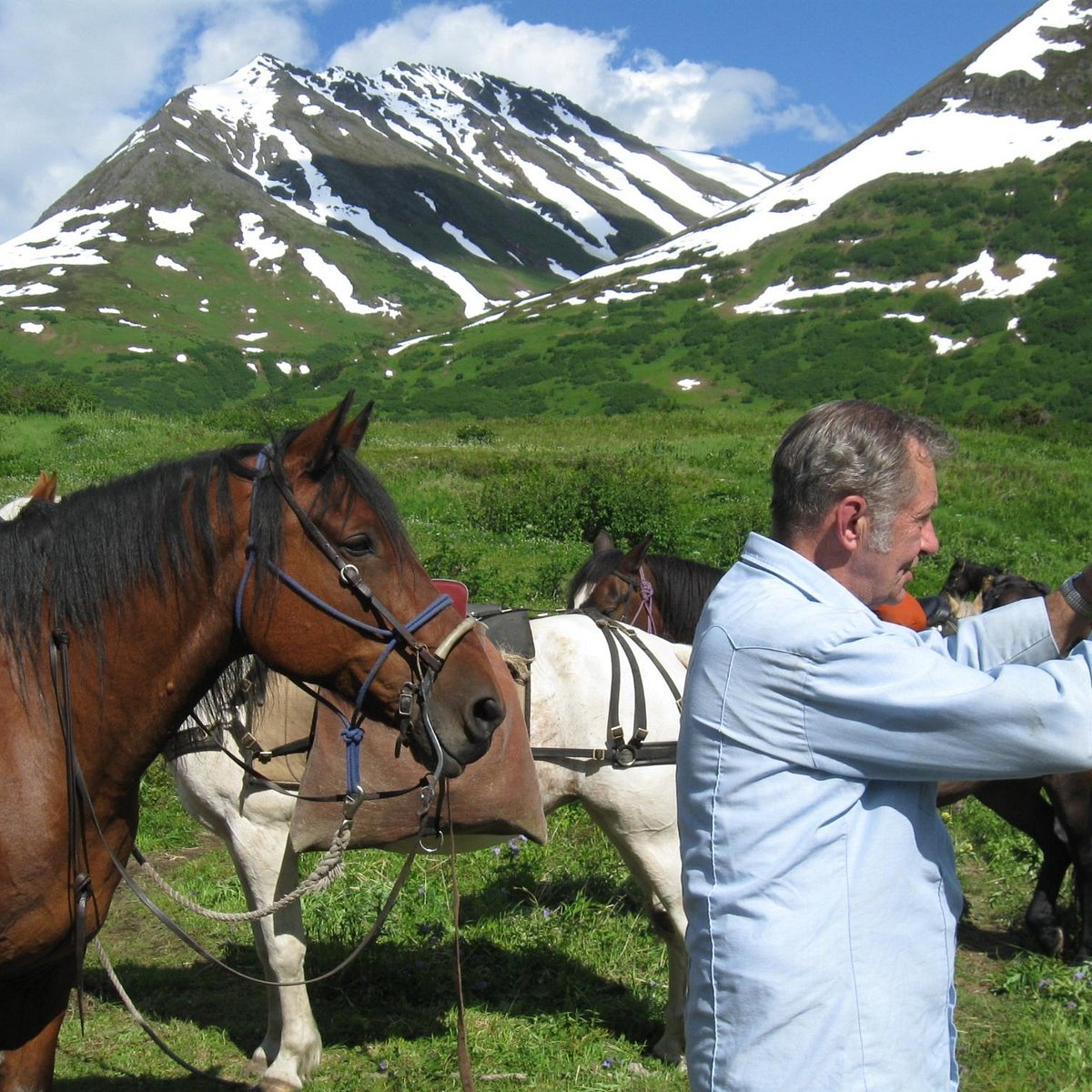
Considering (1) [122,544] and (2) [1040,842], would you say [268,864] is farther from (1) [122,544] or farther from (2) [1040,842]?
(2) [1040,842]

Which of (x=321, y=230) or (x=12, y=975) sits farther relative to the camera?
(x=321, y=230)

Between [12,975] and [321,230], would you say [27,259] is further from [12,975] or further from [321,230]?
[12,975]

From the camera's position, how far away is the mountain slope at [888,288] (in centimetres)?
4716

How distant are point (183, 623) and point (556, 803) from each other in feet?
7.86

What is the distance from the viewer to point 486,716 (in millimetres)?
3023

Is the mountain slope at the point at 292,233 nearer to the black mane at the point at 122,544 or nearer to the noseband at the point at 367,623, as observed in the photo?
the black mane at the point at 122,544

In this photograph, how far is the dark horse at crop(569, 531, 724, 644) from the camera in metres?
6.74

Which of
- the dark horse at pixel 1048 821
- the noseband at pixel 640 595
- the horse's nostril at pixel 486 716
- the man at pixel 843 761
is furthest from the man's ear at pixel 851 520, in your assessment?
the noseband at pixel 640 595

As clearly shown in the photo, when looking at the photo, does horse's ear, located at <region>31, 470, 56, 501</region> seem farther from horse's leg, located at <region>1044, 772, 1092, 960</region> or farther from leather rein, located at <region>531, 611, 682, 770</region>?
horse's leg, located at <region>1044, 772, 1092, 960</region>

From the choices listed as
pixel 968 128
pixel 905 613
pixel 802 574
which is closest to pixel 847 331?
pixel 968 128

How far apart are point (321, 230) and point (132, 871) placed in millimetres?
124633

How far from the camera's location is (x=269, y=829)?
459cm

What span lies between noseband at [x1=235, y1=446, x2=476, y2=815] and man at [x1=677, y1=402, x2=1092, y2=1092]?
106cm

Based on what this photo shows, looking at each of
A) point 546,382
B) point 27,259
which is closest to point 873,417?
point 546,382
